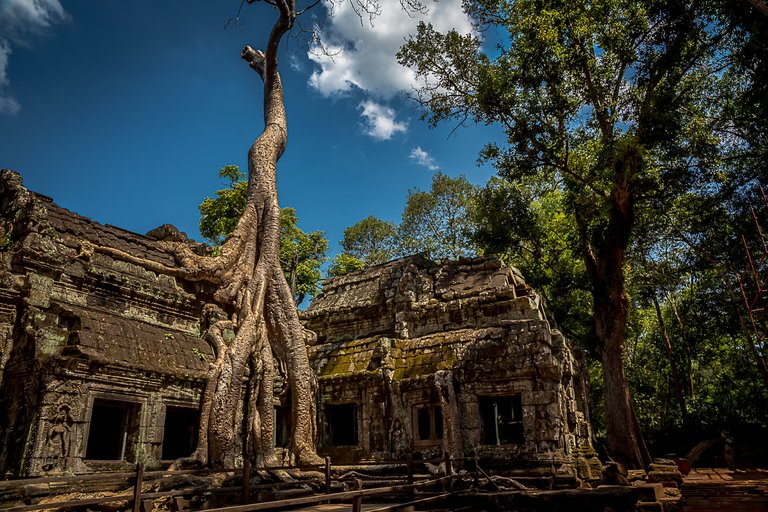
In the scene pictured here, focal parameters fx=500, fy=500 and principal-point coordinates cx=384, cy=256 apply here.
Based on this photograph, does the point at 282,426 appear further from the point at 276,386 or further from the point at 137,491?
the point at 137,491

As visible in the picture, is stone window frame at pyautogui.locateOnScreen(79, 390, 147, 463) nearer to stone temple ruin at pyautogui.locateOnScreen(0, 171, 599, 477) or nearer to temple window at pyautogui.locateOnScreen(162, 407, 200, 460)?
stone temple ruin at pyautogui.locateOnScreen(0, 171, 599, 477)

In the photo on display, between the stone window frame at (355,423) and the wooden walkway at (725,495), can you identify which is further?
the stone window frame at (355,423)

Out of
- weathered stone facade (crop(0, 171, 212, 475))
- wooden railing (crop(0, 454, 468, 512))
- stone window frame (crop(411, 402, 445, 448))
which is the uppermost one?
weathered stone facade (crop(0, 171, 212, 475))

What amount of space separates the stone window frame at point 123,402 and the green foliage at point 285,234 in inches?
452

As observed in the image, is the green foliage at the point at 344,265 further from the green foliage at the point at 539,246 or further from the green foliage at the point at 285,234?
the green foliage at the point at 539,246

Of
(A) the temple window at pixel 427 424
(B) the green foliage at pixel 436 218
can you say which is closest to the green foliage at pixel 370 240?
(B) the green foliage at pixel 436 218

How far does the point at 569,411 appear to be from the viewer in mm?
12047

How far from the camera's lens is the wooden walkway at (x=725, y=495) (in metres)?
8.40

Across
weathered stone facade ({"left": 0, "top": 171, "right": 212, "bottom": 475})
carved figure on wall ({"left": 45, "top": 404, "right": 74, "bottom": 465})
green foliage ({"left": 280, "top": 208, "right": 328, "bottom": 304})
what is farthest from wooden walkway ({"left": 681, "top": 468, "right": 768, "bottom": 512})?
green foliage ({"left": 280, "top": 208, "right": 328, "bottom": 304})

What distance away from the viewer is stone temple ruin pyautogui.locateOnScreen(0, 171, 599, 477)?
310 inches

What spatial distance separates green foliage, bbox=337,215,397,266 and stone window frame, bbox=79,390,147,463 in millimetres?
21212

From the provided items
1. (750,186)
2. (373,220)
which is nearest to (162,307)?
(750,186)

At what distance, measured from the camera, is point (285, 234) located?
25.5 metres

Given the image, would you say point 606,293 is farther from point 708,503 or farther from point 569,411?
point 708,503
